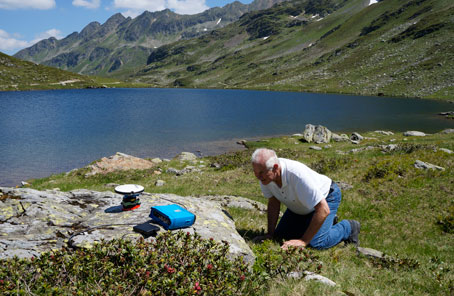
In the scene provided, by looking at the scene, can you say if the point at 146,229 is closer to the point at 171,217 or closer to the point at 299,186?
the point at 171,217

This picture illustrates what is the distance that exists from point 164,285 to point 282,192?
404cm

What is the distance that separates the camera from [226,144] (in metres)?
44.1

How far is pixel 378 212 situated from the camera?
12.1 m

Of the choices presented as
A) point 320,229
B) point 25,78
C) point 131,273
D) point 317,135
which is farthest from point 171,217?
point 25,78

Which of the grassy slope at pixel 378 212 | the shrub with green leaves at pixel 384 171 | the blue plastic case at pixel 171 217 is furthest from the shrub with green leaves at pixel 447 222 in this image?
the blue plastic case at pixel 171 217

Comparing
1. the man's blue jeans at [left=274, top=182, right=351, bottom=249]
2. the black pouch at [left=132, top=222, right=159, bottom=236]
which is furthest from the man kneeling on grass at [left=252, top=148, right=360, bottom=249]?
the black pouch at [left=132, top=222, right=159, bottom=236]

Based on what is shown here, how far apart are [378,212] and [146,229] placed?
10.4 m

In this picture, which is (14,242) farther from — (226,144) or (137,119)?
(137,119)

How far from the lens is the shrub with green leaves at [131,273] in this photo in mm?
3898

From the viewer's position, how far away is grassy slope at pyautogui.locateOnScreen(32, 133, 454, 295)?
6.04 m

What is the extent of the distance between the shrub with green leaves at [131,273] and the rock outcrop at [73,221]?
2.75 feet

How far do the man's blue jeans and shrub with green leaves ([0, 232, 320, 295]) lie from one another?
3160 mm

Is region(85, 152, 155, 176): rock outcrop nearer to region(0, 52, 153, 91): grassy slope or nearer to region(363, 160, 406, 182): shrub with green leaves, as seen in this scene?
region(363, 160, 406, 182): shrub with green leaves

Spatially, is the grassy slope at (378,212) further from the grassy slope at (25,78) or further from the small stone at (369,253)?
the grassy slope at (25,78)
